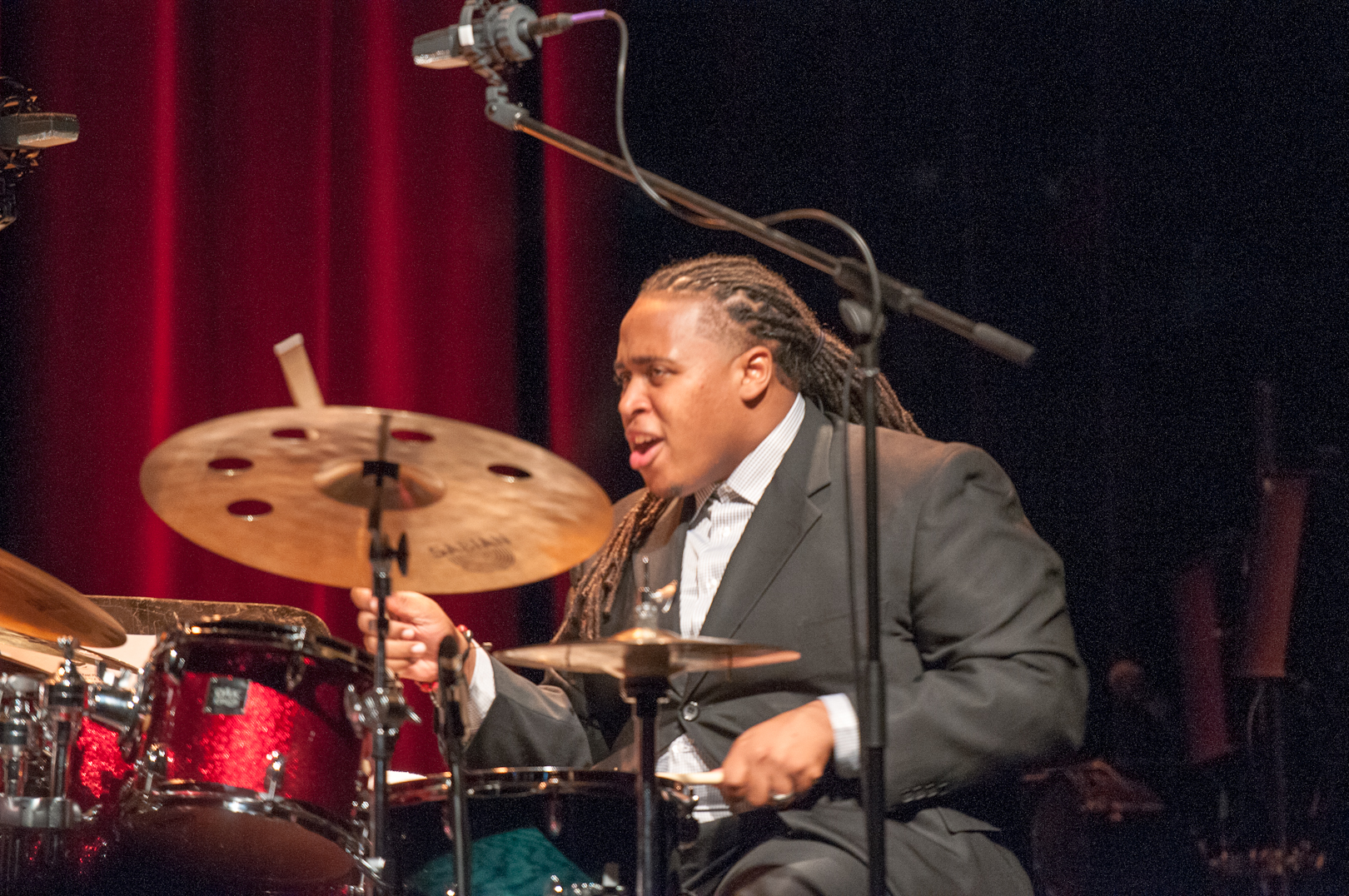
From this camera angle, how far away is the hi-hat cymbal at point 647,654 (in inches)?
68.2

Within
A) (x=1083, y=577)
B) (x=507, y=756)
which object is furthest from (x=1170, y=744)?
(x=507, y=756)

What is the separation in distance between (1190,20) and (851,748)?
205 centimetres

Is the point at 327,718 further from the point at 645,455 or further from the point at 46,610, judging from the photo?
the point at 645,455

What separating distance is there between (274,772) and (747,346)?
3.82ft

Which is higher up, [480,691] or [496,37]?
[496,37]

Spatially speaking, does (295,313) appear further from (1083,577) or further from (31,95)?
(1083,577)

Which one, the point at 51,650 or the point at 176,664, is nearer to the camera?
the point at 176,664

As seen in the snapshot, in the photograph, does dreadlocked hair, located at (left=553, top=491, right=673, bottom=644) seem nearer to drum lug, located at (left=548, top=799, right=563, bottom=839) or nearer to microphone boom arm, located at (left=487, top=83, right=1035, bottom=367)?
drum lug, located at (left=548, top=799, right=563, bottom=839)

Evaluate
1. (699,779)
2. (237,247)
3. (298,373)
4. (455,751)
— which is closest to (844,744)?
(699,779)

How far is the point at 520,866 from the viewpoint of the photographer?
190 centimetres

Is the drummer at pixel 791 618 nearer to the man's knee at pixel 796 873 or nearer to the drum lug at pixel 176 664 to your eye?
the man's knee at pixel 796 873

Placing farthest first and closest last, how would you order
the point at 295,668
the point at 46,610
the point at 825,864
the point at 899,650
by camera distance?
the point at 899,650, the point at 46,610, the point at 825,864, the point at 295,668

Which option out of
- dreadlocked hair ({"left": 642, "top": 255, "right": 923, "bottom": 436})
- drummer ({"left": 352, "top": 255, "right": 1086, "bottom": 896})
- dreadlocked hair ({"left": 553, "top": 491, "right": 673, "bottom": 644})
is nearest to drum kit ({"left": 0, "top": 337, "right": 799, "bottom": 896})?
drummer ({"left": 352, "top": 255, "right": 1086, "bottom": 896})

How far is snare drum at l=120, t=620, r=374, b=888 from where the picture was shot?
6.03 ft
